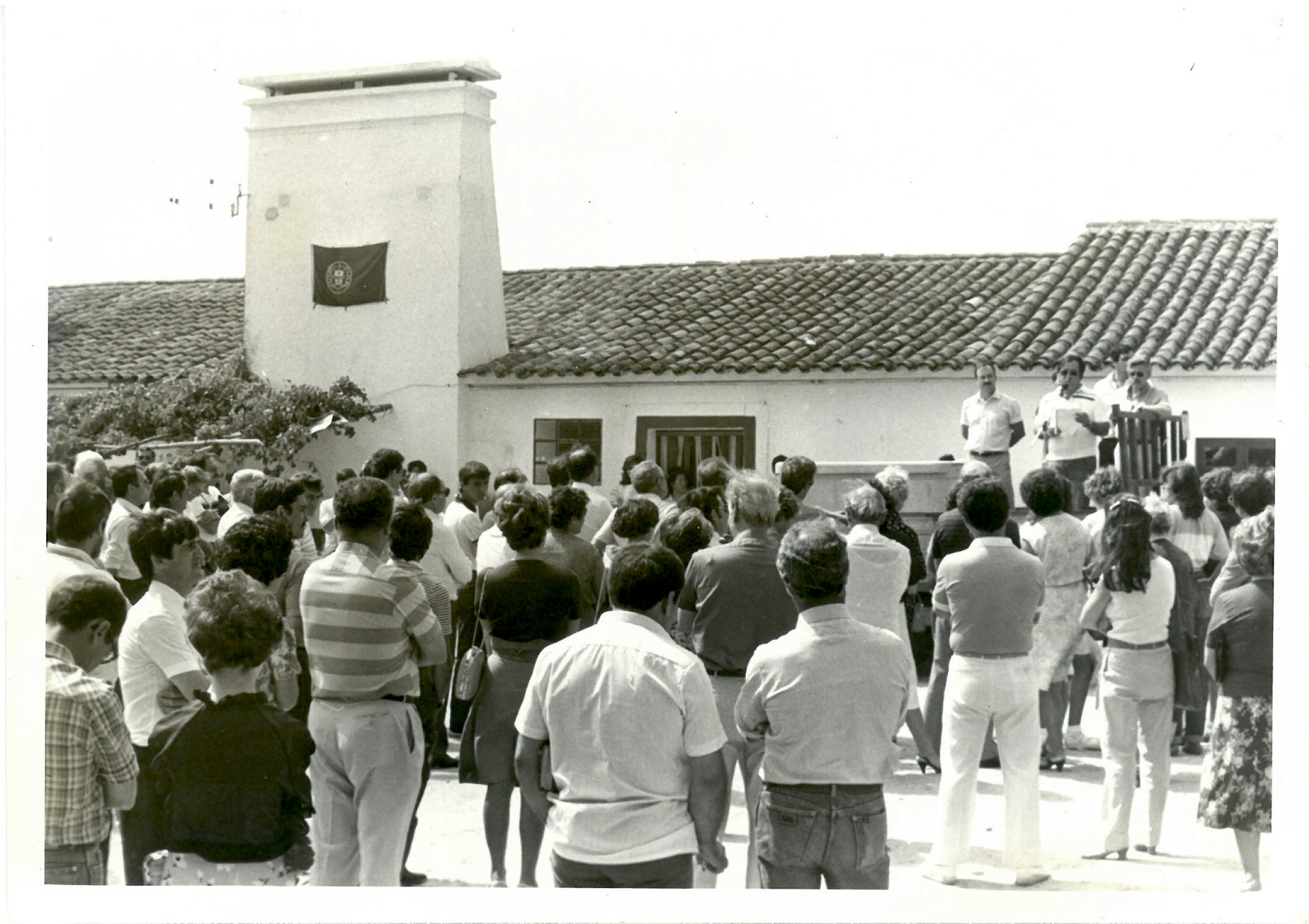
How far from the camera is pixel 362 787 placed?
4258mm

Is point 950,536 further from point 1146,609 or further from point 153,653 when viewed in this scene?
point 153,653

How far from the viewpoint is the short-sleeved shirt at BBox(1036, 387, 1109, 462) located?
27.8 ft

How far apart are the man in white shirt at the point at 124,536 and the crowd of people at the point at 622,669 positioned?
1 centimetres

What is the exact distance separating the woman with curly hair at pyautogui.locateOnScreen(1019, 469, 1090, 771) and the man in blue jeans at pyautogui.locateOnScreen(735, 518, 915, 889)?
248cm

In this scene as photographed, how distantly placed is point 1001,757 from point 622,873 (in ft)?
6.36

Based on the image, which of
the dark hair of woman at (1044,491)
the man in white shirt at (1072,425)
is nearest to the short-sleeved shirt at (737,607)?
the dark hair of woman at (1044,491)

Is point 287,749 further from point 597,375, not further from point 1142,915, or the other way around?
point 597,375

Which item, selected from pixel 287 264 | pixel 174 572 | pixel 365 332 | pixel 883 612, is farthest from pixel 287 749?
pixel 365 332

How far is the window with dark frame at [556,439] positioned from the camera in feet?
32.2

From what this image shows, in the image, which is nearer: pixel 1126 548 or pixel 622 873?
pixel 622 873

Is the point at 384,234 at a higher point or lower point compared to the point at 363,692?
higher

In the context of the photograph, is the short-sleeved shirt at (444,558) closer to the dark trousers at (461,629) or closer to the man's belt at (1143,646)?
the dark trousers at (461,629)

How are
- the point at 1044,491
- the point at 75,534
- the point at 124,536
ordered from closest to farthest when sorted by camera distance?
the point at 75,534 → the point at 124,536 → the point at 1044,491

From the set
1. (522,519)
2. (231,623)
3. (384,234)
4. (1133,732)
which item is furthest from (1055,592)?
(231,623)
